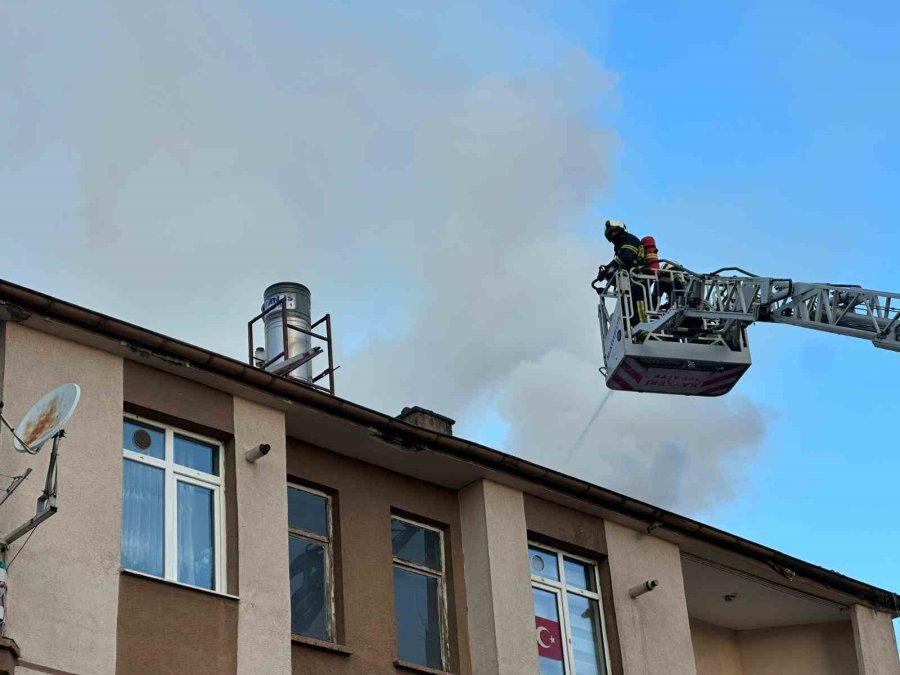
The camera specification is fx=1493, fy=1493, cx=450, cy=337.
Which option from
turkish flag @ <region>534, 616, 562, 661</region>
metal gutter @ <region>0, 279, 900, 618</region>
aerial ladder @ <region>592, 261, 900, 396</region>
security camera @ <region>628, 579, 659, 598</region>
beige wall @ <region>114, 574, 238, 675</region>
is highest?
aerial ladder @ <region>592, 261, 900, 396</region>

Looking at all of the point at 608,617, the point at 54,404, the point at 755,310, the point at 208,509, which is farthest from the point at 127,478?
the point at 755,310

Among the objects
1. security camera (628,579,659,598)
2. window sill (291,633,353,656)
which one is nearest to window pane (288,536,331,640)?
window sill (291,633,353,656)

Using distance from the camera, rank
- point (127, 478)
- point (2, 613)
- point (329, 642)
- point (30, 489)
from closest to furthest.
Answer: point (2, 613)
point (30, 489)
point (127, 478)
point (329, 642)

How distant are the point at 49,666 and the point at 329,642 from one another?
3449 millimetres

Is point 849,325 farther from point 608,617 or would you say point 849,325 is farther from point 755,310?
point 608,617

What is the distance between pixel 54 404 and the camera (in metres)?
12.0

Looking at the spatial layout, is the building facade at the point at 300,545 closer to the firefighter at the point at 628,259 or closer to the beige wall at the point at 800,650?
the beige wall at the point at 800,650

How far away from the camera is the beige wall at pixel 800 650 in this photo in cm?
2144

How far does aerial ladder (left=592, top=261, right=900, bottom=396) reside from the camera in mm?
19750

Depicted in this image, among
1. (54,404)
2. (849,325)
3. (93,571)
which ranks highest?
(849,325)

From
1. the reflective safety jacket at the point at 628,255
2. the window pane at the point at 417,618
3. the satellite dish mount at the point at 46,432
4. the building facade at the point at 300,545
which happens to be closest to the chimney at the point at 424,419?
the building facade at the point at 300,545

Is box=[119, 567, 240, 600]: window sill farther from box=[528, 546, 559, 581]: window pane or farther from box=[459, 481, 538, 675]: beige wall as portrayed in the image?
box=[528, 546, 559, 581]: window pane

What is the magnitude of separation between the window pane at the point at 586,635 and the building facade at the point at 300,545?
0.10 ft

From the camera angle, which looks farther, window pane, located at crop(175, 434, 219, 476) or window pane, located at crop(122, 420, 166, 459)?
window pane, located at crop(175, 434, 219, 476)
